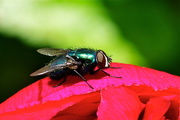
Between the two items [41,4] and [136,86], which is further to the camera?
[41,4]

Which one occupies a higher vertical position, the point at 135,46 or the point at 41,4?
the point at 41,4

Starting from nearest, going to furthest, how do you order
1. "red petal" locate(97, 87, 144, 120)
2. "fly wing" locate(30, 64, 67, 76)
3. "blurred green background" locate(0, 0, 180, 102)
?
"red petal" locate(97, 87, 144, 120)
"fly wing" locate(30, 64, 67, 76)
"blurred green background" locate(0, 0, 180, 102)

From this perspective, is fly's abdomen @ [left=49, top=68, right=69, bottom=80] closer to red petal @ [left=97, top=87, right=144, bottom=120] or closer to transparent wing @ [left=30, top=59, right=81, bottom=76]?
transparent wing @ [left=30, top=59, right=81, bottom=76]

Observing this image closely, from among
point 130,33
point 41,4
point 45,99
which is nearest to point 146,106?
point 45,99

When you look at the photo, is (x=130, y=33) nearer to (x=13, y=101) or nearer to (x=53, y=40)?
(x=53, y=40)

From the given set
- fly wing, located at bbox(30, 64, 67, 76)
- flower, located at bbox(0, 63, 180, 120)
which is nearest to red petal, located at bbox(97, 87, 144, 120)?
flower, located at bbox(0, 63, 180, 120)

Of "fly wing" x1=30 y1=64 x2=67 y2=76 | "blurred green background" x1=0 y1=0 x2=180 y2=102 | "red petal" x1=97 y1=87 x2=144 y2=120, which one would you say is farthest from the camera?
"blurred green background" x1=0 y1=0 x2=180 y2=102

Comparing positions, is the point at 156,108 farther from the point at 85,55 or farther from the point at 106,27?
the point at 106,27
